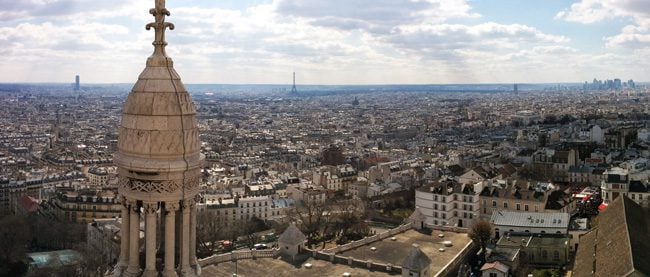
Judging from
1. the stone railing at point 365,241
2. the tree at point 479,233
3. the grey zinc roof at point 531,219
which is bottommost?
the grey zinc roof at point 531,219

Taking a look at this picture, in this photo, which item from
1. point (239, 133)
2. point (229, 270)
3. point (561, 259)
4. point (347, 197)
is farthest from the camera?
point (239, 133)

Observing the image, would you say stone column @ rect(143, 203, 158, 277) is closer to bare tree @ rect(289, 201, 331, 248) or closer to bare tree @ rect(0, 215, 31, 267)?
bare tree @ rect(289, 201, 331, 248)

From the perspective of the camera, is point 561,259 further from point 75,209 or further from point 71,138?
point 71,138

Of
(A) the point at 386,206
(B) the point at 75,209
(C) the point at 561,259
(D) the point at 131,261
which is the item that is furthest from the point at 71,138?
(D) the point at 131,261

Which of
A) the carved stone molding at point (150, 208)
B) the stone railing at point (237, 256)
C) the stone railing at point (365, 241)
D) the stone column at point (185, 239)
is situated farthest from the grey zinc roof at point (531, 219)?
the carved stone molding at point (150, 208)

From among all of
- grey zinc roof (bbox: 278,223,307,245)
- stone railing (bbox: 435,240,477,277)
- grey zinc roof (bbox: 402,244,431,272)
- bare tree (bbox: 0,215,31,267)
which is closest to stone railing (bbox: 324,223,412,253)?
grey zinc roof (bbox: 278,223,307,245)

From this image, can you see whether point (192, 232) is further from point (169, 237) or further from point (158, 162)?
point (158, 162)

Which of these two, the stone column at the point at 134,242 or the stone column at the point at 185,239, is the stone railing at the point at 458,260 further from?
the stone column at the point at 134,242
